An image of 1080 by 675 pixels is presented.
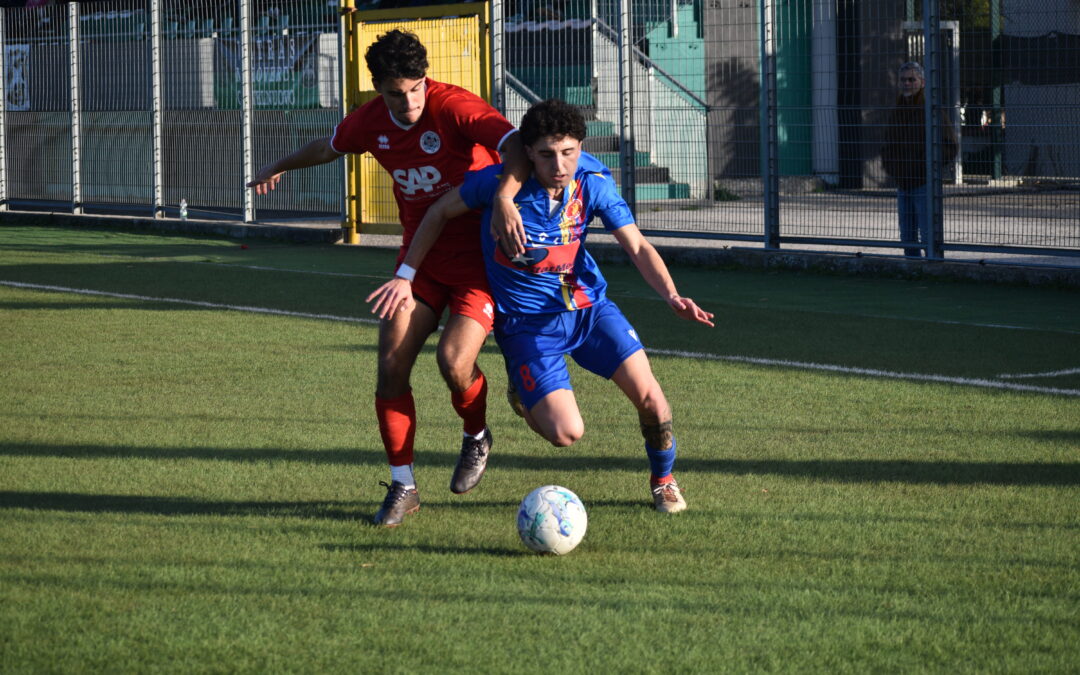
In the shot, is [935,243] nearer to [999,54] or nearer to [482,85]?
[999,54]

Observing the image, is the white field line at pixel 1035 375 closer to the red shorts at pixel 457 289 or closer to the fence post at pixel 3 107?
the red shorts at pixel 457 289

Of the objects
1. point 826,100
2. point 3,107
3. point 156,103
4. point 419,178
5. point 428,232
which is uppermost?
point 3,107

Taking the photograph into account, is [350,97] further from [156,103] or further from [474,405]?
[474,405]

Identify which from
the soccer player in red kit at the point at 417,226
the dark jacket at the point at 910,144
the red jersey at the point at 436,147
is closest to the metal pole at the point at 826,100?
the dark jacket at the point at 910,144

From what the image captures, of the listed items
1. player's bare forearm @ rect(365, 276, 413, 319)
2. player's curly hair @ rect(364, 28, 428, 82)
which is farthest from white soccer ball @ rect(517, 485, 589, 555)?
player's curly hair @ rect(364, 28, 428, 82)

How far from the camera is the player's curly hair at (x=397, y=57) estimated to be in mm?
5293

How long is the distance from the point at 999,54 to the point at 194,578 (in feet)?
32.9

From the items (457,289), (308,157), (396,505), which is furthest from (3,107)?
(396,505)

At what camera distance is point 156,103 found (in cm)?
2014

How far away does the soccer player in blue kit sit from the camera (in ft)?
17.8

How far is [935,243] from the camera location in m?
13.2

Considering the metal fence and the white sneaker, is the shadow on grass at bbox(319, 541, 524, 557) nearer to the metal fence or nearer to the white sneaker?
the white sneaker

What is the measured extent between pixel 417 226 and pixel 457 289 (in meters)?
0.35

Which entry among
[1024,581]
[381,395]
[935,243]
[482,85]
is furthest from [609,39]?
[1024,581]
